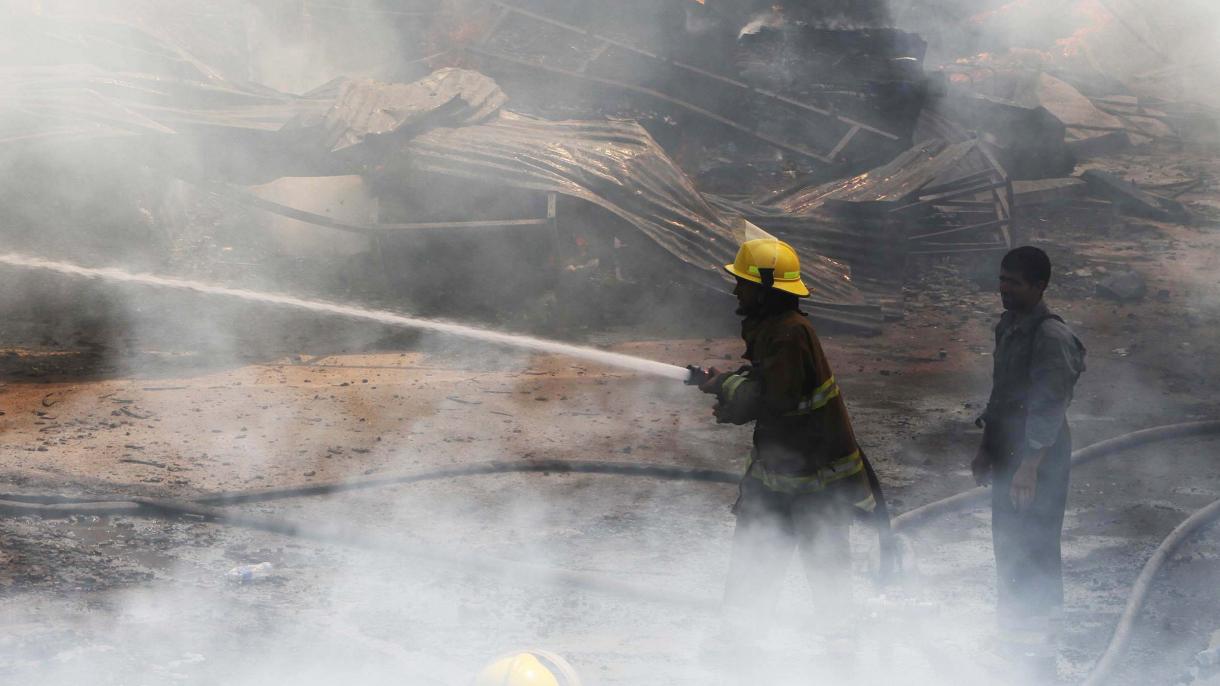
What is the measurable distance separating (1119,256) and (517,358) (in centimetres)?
772

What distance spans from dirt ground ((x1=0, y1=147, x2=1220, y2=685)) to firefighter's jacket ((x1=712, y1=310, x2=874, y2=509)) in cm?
78

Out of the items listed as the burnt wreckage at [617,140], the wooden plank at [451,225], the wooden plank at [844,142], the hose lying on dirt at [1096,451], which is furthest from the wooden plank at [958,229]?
the hose lying on dirt at [1096,451]

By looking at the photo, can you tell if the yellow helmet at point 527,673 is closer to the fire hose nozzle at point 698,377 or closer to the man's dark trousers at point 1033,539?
the fire hose nozzle at point 698,377

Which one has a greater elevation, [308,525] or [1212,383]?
[1212,383]

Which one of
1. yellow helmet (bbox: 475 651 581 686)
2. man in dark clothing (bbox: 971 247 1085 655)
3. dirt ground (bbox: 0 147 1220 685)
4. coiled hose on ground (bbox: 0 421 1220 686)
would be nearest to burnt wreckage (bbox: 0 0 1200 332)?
dirt ground (bbox: 0 147 1220 685)

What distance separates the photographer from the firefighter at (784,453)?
3.85 metres

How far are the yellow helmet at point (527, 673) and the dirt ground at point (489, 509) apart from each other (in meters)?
1.18

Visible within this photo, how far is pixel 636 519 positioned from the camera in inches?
225

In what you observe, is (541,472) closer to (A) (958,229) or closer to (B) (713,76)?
(A) (958,229)

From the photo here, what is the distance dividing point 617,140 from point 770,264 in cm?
671

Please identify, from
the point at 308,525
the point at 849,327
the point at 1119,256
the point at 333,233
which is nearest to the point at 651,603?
the point at 308,525

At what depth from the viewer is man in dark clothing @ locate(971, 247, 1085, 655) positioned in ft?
13.3

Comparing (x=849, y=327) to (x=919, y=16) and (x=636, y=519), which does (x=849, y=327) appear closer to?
(x=636, y=519)

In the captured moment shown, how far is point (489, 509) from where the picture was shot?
18.9ft
